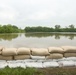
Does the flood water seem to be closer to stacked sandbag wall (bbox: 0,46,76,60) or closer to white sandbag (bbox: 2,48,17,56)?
stacked sandbag wall (bbox: 0,46,76,60)

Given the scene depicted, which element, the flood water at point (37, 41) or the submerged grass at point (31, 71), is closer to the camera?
the submerged grass at point (31, 71)

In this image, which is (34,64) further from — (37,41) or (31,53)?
(37,41)

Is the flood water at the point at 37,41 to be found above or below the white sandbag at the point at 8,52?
below

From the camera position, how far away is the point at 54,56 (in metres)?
3.60

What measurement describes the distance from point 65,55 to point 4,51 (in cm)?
139

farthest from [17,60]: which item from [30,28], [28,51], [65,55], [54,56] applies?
[30,28]

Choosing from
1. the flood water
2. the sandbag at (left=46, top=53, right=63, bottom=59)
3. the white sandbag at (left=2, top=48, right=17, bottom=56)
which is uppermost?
the white sandbag at (left=2, top=48, right=17, bottom=56)

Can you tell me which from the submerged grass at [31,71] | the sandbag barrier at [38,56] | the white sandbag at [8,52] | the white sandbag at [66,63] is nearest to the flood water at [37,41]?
the sandbag barrier at [38,56]

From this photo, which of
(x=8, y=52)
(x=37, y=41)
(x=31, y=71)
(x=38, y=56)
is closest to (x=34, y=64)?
(x=38, y=56)

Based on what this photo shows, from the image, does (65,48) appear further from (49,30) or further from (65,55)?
(49,30)

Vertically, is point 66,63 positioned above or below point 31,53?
below

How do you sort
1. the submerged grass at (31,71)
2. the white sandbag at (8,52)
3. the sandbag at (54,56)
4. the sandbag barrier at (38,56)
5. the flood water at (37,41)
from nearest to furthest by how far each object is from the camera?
the submerged grass at (31,71) → the sandbag barrier at (38,56) → the white sandbag at (8,52) → the sandbag at (54,56) → the flood water at (37,41)

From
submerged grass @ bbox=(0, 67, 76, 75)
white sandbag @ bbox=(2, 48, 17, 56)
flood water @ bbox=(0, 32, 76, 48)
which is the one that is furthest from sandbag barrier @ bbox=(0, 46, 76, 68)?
flood water @ bbox=(0, 32, 76, 48)

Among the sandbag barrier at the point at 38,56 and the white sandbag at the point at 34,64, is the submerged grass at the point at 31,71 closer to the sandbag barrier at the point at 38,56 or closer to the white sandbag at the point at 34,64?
the white sandbag at the point at 34,64
